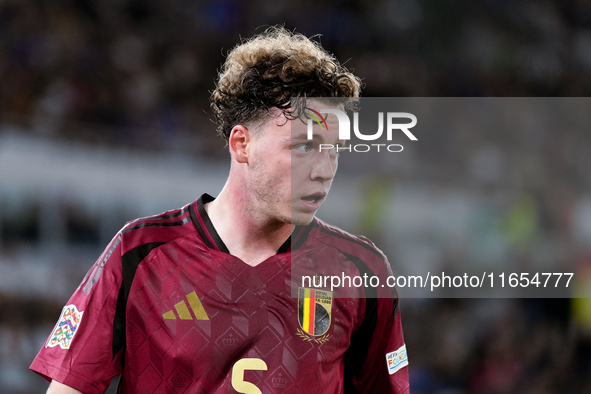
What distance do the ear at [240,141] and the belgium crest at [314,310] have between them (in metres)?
0.57

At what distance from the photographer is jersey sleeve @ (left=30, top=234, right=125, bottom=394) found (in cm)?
223

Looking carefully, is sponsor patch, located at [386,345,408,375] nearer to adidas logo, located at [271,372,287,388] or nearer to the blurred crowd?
adidas logo, located at [271,372,287,388]

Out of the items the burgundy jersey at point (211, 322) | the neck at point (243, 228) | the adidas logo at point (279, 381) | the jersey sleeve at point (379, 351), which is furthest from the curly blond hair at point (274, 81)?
the adidas logo at point (279, 381)

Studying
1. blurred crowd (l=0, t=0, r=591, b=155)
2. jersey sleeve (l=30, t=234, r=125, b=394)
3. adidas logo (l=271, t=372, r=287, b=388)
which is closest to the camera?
jersey sleeve (l=30, t=234, r=125, b=394)

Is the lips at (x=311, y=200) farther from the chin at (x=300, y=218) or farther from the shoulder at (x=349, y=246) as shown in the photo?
the shoulder at (x=349, y=246)

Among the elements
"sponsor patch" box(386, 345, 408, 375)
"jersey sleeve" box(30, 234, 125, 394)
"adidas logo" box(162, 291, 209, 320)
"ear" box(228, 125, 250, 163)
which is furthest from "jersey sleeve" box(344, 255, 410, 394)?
"jersey sleeve" box(30, 234, 125, 394)

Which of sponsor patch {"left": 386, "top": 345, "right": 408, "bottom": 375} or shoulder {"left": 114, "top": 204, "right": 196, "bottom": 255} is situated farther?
sponsor patch {"left": 386, "top": 345, "right": 408, "bottom": 375}

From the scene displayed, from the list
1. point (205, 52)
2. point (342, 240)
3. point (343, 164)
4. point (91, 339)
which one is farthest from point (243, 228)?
point (205, 52)

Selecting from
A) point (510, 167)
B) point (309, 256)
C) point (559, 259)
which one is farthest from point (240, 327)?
point (510, 167)

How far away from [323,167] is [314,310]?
57 cm

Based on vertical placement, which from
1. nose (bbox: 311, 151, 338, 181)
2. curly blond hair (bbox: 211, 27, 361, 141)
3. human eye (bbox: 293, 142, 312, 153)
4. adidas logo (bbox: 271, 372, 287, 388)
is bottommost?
adidas logo (bbox: 271, 372, 287, 388)

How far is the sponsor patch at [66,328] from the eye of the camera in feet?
7.47

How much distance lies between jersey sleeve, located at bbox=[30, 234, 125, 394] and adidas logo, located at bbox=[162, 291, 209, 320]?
0.61 ft

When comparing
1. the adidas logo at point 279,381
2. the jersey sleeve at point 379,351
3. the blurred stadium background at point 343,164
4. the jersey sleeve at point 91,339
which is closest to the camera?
the jersey sleeve at point 91,339
